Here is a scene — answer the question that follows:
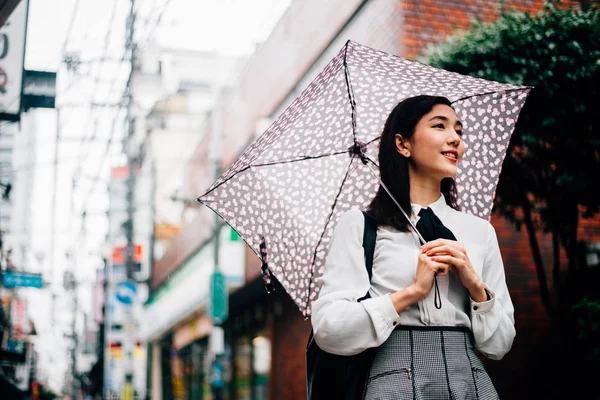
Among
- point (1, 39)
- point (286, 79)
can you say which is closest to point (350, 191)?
point (1, 39)

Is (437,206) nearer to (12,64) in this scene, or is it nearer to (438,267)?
(438,267)

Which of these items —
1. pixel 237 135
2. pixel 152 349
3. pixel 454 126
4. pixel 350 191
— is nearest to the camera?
pixel 454 126

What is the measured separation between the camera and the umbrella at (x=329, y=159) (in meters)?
3.13

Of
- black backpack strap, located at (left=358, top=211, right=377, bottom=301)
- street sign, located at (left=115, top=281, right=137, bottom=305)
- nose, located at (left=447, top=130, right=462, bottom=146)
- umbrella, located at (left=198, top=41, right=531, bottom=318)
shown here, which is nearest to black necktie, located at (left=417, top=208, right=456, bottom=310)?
black backpack strap, located at (left=358, top=211, right=377, bottom=301)

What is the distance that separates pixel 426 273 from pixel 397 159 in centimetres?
53

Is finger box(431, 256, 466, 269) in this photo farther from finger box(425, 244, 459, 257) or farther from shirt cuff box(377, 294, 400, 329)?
shirt cuff box(377, 294, 400, 329)

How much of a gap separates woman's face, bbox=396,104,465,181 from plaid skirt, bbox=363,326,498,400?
558 mm

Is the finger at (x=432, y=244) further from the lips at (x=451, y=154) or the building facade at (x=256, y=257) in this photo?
the building facade at (x=256, y=257)

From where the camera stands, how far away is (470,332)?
233 centimetres

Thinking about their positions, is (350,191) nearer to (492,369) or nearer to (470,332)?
(470,332)

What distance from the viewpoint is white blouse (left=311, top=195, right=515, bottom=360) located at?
2.19 m

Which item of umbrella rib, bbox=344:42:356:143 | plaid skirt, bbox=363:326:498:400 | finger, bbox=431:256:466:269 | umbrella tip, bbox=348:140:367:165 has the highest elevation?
umbrella rib, bbox=344:42:356:143

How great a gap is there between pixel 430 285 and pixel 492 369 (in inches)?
285

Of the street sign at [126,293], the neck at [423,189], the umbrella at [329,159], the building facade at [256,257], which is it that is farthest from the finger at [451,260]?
the street sign at [126,293]
